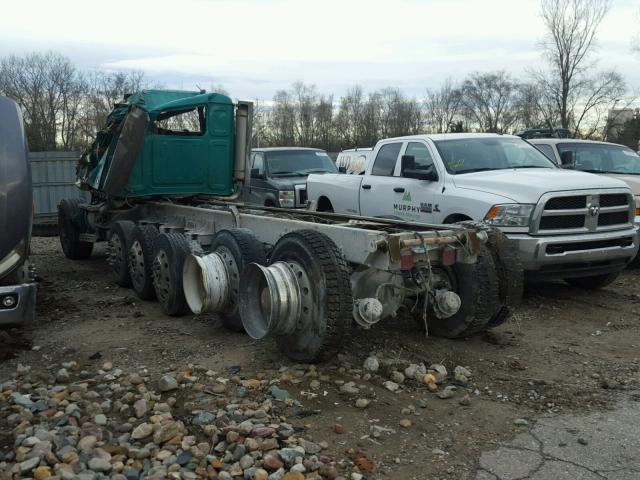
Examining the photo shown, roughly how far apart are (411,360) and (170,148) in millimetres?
4917

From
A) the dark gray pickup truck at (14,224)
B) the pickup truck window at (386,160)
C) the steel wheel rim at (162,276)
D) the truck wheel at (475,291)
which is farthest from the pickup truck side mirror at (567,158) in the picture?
the dark gray pickup truck at (14,224)

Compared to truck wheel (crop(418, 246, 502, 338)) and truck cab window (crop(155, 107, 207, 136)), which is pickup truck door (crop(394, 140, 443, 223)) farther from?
truck cab window (crop(155, 107, 207, 136))

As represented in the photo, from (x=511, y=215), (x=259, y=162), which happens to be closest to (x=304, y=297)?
(x=511, y=215)

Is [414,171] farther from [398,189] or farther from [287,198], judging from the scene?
[287,198]

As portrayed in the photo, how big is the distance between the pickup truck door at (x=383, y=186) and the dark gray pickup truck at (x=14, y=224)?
4.77 m

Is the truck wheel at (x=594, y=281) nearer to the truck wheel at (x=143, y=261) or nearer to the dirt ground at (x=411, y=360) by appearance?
the dirt ground at (x=411, y=360)

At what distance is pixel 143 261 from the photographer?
24.5 ft

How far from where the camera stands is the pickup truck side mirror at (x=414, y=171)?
311 inches

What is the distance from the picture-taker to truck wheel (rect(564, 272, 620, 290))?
7824mm

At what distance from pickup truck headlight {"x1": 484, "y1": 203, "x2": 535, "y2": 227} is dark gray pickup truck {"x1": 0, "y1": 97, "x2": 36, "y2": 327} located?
4522 millimetres

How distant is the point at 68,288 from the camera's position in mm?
8617

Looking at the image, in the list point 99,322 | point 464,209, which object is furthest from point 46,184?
point 464,209

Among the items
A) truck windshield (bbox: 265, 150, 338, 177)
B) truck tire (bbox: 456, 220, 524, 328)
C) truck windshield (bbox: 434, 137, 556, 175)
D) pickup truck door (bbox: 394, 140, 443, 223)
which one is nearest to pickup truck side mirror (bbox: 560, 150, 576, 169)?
truck windshield (bbox: 434, 137, 556, 175)

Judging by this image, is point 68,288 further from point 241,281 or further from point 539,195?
point 539,195
